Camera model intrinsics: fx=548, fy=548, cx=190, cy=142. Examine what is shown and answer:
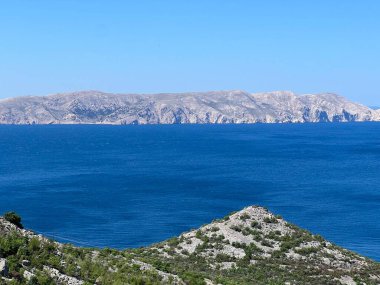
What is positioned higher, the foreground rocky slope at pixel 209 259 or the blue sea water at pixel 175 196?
the foreground rocky slope at pixel 209 259

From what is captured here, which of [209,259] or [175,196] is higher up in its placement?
[209,259]

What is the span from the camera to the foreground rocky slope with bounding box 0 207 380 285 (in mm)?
28266

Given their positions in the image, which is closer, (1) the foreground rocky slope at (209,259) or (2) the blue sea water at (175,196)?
(1) the foreground rocky slope at (209,259)

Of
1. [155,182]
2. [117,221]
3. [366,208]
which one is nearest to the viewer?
[117,221]

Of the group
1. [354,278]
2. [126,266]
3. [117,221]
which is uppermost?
[126,266]

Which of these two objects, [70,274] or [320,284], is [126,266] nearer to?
[70,274]

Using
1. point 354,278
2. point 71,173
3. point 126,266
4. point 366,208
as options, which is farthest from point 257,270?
point 71,173

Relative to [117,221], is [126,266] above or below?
above

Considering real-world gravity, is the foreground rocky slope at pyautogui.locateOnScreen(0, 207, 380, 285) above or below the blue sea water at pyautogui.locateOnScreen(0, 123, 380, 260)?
above

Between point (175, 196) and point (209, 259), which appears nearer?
point (209, 259)

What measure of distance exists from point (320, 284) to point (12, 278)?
2818cm

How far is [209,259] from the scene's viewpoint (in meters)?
50.5

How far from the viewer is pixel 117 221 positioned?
103188mm

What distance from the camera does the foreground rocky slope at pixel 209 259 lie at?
28.3 metres
